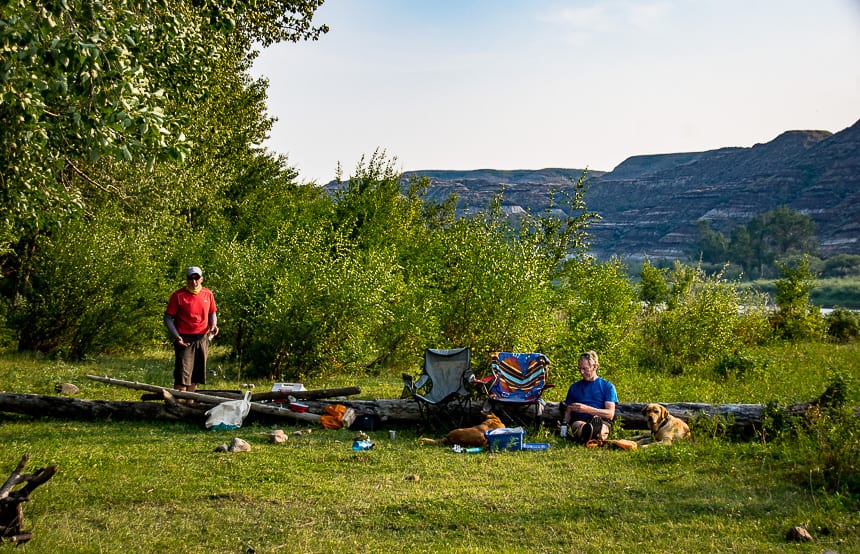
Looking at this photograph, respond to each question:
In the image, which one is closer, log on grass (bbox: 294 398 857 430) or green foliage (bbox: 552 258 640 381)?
log on grass (bbox: 294 398 857 430)

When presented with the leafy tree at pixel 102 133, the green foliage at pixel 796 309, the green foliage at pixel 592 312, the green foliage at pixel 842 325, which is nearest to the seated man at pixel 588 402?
the green foliage at pixel 592 312

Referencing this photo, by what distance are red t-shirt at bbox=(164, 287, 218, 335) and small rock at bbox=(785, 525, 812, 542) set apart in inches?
258

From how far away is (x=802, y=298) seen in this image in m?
22.4

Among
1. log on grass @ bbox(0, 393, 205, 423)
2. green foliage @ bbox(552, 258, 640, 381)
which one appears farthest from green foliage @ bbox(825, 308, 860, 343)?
log on grass @ bbox(0, 393, 205, 423)

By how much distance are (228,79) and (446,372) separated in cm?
1462

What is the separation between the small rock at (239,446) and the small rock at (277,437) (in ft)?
1.29

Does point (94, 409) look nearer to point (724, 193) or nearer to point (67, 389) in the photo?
point (67, 389)

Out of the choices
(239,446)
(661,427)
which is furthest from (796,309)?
(239,446)

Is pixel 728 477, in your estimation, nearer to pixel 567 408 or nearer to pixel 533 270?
pixel 567 408

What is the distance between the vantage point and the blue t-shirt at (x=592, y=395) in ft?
24.8

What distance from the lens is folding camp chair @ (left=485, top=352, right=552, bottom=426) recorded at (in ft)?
25.9

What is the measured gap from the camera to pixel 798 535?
168 inches

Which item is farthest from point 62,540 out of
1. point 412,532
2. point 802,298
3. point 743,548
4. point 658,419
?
point 802,298

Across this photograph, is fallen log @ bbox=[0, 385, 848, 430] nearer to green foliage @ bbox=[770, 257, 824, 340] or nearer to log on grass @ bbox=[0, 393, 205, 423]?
log on grass @ bbox=[0, 393, 205, 423]
